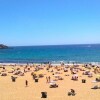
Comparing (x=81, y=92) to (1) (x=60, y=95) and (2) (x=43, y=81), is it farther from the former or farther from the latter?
(2) (x=43, y=81)

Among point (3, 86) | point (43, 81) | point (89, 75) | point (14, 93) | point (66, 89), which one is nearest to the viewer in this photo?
point (14, 93)

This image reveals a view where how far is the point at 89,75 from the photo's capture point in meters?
39.8

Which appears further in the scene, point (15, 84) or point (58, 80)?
point (58, 80)

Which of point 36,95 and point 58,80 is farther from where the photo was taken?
point 58,80

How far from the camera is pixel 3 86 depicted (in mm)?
32156

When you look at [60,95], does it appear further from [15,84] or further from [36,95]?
[15,84]

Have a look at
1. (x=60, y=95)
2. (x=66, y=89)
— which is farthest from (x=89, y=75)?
(x=60, y=95)

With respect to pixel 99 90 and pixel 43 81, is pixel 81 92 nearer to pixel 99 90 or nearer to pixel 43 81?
pixel 99 90

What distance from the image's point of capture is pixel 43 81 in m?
35.7

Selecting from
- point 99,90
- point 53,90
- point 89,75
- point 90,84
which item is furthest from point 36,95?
point 89,75

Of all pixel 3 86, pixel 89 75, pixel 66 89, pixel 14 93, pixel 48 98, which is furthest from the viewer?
pixel 89 75

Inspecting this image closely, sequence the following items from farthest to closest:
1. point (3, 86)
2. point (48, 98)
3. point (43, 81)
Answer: point (43, 81), point (3, 86), point (48, 98)

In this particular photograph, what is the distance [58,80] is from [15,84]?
5647mm

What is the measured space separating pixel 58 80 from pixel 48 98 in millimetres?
11314
